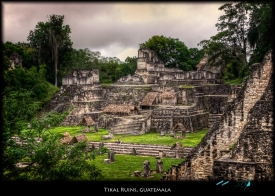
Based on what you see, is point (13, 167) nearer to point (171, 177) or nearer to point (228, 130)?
point (171, 177)

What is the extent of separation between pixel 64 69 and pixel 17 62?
Result: 7020 mm

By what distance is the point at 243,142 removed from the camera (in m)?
10.1

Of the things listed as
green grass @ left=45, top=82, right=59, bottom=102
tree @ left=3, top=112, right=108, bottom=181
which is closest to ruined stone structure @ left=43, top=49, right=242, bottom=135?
green grass @ left=45, top=82, right=59, bottom=102

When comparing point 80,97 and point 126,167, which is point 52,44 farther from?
point 126,167

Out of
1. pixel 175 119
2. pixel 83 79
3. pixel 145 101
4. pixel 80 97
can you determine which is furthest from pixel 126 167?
pixel 83 79

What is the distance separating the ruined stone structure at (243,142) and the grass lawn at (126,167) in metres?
3.43

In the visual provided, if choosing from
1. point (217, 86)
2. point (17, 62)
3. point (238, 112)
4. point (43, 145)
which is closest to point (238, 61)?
point (217, 86)

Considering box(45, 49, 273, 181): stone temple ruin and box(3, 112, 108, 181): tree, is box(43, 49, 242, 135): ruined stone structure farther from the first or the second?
box(3, 112, 108, 181): tree

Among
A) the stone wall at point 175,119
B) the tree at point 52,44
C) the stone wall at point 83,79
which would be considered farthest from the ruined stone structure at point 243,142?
the tree at point 52,44

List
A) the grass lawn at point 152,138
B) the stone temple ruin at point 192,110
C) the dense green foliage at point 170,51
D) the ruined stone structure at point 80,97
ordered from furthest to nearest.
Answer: the dense green foliage at point 170,51 → the ruined stone structure at point 80,97 → the grass lawn at point 152,138 → the stone temple ruin at point 192,110

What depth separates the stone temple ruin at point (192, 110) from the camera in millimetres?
10086

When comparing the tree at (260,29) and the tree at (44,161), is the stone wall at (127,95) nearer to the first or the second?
the tree at (260,29)

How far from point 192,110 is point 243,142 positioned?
19063 mm

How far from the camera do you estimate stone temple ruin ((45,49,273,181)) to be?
33.1ft
